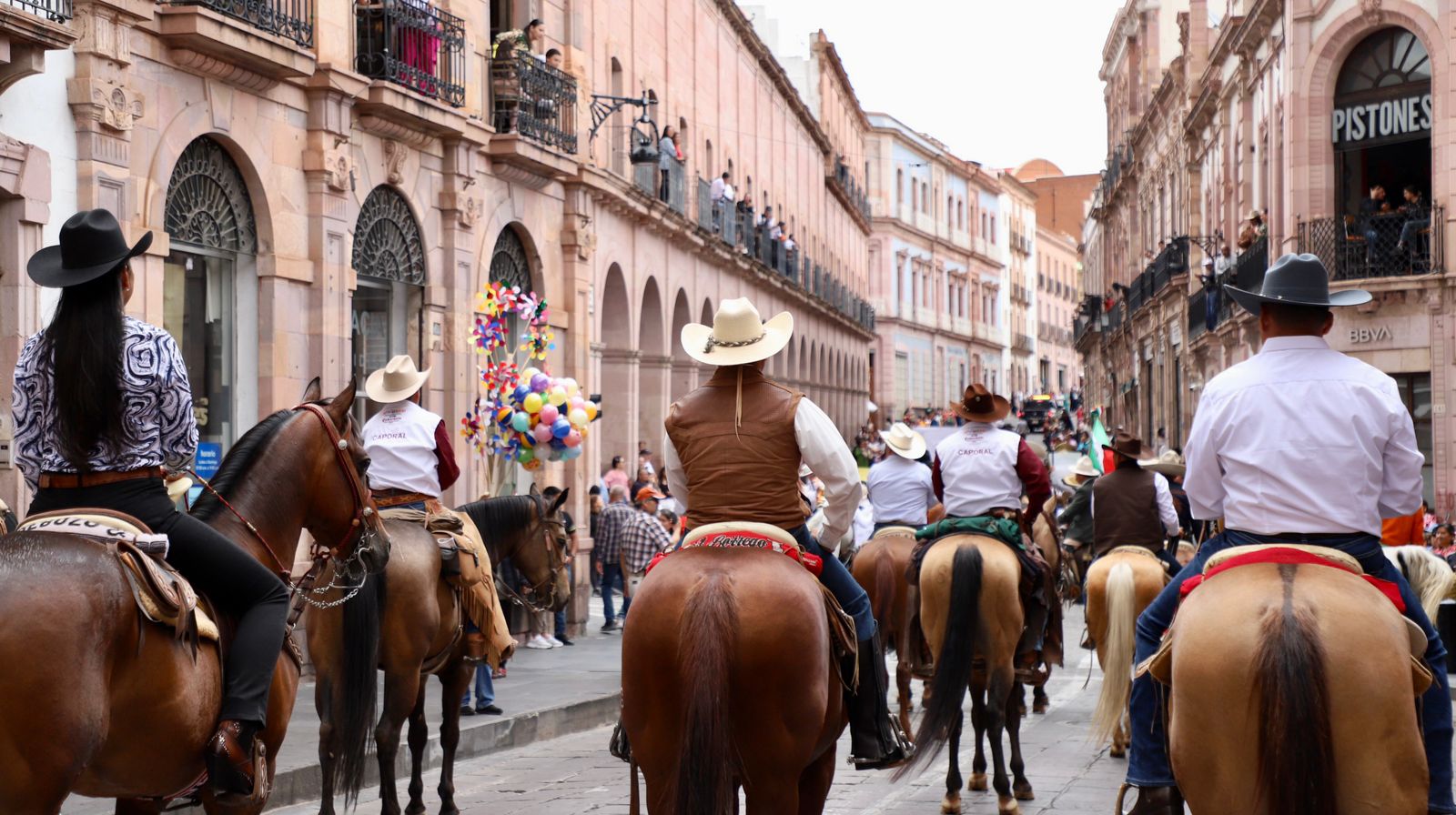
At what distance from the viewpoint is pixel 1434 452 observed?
83.0ft

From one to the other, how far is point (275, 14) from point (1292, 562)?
12.0 meters

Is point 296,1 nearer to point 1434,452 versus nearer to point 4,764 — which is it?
point 4,764

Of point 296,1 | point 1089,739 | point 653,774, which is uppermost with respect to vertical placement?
point 296,1

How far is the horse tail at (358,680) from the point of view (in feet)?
30.1

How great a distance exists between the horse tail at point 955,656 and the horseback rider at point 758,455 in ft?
8.84

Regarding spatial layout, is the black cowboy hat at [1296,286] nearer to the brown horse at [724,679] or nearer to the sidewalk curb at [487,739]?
the brown horse at [724,679]

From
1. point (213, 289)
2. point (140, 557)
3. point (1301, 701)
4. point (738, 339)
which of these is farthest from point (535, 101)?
point (1301, 701)

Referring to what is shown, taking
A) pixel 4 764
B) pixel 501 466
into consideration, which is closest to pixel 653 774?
pixel 4 764

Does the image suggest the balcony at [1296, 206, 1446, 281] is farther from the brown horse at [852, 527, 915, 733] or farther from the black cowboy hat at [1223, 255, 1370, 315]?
the black cowboy hat at [1223, 255, 1370, 315]

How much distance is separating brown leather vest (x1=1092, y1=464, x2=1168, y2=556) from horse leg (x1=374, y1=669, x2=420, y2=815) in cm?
508

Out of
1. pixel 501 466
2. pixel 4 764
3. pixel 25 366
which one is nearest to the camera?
pixel 4 764

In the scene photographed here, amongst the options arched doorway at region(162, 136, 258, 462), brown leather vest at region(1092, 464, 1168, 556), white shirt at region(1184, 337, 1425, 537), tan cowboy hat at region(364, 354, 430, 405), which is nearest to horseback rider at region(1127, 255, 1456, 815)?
white shirt at region(1184, 337, 1425, 537)

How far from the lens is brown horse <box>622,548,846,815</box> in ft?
20.0

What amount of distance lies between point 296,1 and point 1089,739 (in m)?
9.27
